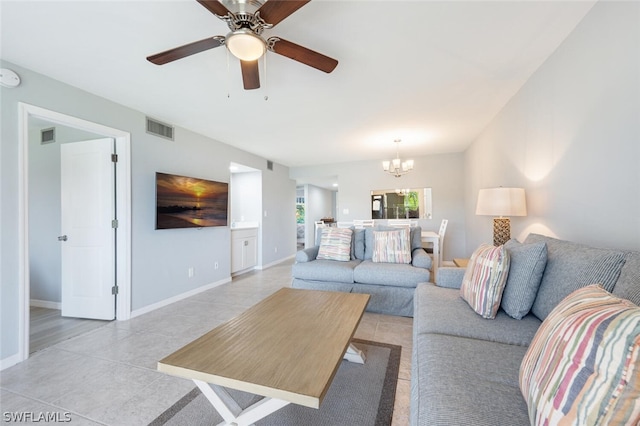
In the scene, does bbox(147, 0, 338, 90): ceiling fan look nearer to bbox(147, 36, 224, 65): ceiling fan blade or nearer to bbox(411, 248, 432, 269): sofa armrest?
bbox(147, 36, 224, 65): ceiling fan blade

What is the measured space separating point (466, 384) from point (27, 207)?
3.29 meters

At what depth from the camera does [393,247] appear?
125 inches

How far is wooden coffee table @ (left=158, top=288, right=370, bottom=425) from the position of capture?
0.99m

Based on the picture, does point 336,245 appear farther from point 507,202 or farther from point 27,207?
point 27,207

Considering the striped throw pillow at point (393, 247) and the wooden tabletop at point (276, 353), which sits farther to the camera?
the striped throw pillow at point (393, 247)

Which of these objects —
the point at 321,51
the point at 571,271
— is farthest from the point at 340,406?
the point at 321,51

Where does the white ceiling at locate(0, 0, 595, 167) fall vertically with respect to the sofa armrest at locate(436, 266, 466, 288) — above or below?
above

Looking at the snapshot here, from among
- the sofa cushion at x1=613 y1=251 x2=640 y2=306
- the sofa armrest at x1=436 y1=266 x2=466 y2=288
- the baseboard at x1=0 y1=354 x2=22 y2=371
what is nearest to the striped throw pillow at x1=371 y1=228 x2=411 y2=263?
the sofa armrest at x1=436 y1=266 x2=466 y2=288

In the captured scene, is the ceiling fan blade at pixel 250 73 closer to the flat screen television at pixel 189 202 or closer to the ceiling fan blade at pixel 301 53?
the ceiling fan blade at pixel 301 53

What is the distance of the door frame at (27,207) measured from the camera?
206 cm

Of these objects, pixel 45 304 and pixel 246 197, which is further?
pixel 246 197

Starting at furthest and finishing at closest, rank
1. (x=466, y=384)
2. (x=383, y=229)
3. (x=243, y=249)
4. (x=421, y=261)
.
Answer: (x=243, y=249) < (x=383, y=229) < (x=421, y=261) < (x=466, y=384)

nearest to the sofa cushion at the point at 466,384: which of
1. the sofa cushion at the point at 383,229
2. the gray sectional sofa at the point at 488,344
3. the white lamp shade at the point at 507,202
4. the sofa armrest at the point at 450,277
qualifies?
the gray sectional sofa at the point at 488,344

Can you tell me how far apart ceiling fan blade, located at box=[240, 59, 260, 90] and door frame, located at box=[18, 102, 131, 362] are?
1.90m
